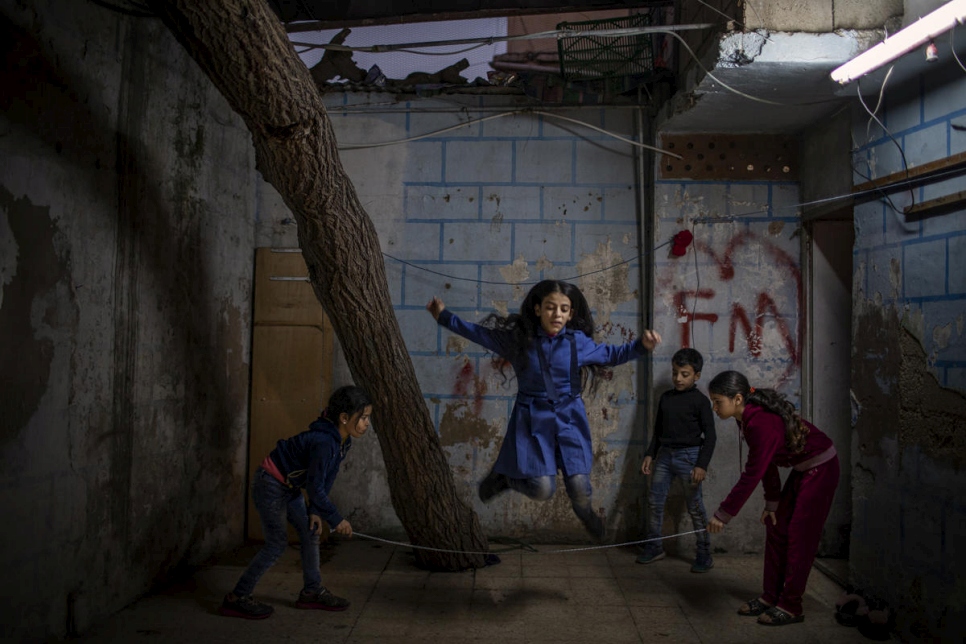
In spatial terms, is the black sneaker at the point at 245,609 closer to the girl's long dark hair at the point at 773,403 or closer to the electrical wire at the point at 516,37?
the girl's long dark hair at the point at 773,403

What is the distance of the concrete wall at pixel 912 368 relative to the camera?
144 inches

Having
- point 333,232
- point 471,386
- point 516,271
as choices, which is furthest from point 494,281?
point 333,232

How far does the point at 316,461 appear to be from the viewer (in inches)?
157

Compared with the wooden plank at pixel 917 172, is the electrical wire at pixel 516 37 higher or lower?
higher

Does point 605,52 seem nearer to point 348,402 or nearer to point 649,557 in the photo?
point 348,402

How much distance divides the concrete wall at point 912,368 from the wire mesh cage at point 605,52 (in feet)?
5.41

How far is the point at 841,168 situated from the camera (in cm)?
500

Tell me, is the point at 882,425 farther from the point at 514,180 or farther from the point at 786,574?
the point at 514,180

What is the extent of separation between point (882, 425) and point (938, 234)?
124 cm

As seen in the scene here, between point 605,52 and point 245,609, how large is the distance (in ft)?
15.4

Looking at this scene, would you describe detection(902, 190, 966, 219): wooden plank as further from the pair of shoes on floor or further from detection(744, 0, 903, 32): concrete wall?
the pair of shoes on floor

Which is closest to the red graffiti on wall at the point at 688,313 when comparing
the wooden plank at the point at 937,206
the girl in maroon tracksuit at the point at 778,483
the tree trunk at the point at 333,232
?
the girl in maroon tracksuit at the point at 778,483

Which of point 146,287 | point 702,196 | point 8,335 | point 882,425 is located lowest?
point 882,425

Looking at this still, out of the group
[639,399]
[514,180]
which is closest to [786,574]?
[639,399]
